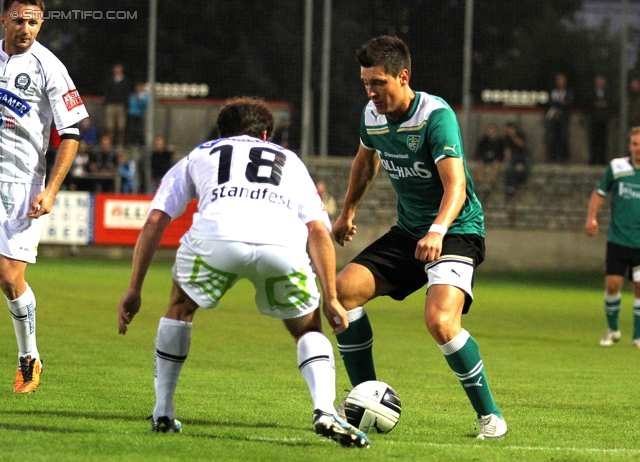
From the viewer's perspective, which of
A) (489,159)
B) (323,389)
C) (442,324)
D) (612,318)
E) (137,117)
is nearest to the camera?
(323,389)

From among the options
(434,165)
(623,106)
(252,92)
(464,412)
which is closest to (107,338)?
(464,412)

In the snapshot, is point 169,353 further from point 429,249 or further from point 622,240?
point 622,240

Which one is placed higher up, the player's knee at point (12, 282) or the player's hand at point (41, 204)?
the player's hand at point (41, 204)

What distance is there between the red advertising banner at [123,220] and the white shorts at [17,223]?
1672cm

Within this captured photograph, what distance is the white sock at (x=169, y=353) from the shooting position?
5.57 metres

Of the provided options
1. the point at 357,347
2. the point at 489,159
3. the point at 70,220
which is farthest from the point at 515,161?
the point at 357,347

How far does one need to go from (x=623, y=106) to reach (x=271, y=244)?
71.4 feet

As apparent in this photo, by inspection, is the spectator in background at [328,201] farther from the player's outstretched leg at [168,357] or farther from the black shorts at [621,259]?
the player's outstretched leg at [168,357]

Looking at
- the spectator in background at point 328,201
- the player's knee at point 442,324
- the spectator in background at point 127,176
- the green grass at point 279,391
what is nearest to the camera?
the green grass at point 279,391

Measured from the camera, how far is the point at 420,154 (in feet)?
21.1

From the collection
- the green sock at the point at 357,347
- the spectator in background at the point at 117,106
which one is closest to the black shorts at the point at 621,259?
the green sock at the point at 357,347

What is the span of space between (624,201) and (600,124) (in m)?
14.2

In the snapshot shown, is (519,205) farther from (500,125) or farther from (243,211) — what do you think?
(243,211)

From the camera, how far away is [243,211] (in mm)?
5375
